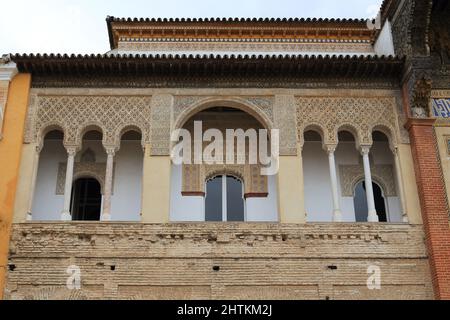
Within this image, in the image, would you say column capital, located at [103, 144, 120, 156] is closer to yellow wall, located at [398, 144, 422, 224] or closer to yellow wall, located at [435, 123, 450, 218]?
yellow wall, located at [398, 144, 422, 224]

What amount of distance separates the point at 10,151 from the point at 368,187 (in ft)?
21.7

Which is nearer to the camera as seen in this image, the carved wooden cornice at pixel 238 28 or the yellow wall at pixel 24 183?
the yellow wall at pixel 24 183

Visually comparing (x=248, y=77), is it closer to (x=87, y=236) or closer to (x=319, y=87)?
(x=319, y=87)

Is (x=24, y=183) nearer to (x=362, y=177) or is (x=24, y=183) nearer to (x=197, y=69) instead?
(x=197, y=69)

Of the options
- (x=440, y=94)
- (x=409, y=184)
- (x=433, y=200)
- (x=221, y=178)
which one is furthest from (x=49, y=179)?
(x=440, y=94)

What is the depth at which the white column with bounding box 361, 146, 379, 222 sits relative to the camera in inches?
412

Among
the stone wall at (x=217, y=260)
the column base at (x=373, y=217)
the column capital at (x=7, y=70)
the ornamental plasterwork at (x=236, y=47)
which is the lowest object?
the stone wall at (x=217, y=260)

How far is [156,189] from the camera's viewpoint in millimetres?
10445

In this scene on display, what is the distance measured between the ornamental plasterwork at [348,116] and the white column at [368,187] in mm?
187

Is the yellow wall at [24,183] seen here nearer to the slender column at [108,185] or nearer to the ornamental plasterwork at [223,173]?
the slender column at [108,185]

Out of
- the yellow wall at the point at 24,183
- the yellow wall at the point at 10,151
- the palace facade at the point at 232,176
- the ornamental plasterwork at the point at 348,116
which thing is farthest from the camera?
the ornamental plasterwork at the point at 348,116

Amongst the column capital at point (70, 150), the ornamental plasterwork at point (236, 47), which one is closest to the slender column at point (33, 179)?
the column capital at point (70, 150)

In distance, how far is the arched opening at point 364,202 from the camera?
11.4 m

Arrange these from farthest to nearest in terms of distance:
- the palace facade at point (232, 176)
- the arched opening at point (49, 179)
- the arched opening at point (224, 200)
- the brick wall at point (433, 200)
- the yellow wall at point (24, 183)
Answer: the arched opening at point (224, 200) → the arched opening at point (49, 179) → the yellow wall at point (24, 183) → the palace facade at point (232, 176) → the brick wall at point (433, 200)
